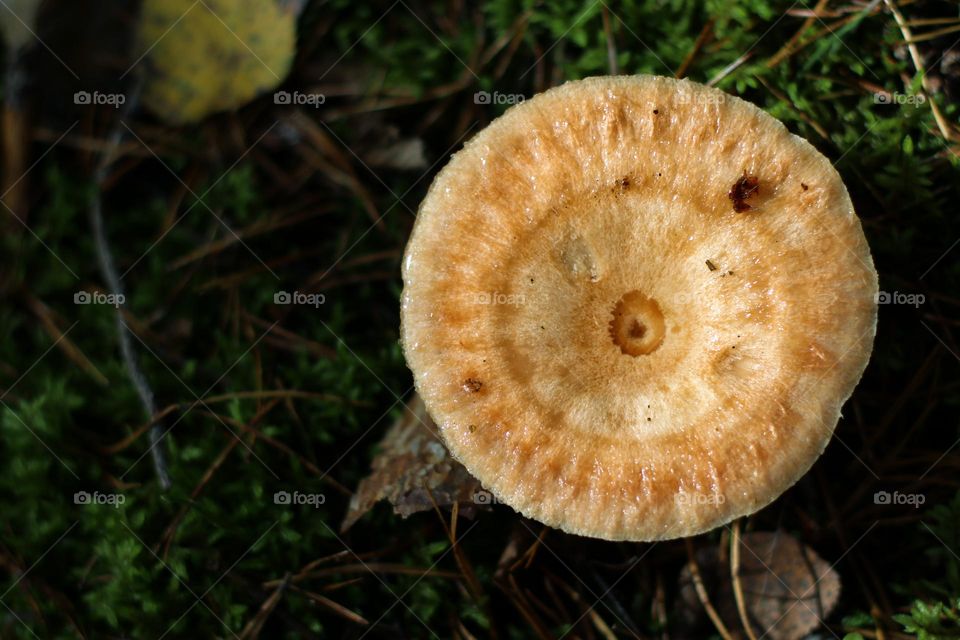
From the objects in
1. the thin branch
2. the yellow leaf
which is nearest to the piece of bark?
the thin branch

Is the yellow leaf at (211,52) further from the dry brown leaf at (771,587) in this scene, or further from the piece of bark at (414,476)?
the dry brown leaf at (771,587)

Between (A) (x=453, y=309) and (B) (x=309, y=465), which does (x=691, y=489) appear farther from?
(B) (x=309, y=465)

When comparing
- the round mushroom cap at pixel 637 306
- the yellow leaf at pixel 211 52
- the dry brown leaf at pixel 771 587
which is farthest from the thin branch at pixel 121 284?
the dry brown leaf at pixel 771 587

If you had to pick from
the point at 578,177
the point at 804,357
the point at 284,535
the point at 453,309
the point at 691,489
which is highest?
the point at 578,177

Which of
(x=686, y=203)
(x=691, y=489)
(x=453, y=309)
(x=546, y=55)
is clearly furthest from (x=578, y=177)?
(x=546, y=55)

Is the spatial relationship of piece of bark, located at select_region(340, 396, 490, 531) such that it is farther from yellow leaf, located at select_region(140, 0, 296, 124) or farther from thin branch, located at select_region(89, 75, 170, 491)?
yellow leaf, located at select_region(140, 0, 296, 124)

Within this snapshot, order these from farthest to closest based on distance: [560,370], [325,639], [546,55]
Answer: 1. [546,55]
2. [325,639]
3. [560,370]
